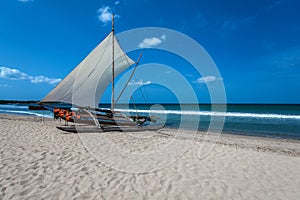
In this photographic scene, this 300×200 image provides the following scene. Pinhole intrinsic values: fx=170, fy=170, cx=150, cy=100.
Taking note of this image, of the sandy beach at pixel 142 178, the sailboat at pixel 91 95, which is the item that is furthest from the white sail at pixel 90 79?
the sandy beach at pixel 142 178

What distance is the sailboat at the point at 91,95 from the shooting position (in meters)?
8.37

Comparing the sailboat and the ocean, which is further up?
the sailboat

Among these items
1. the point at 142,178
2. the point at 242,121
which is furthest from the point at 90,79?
the point at 242,121

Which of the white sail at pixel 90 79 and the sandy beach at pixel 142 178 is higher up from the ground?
the white sail at pixel 90 79

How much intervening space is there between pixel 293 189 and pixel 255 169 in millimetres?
928

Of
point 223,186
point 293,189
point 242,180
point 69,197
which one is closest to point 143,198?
point 69,197

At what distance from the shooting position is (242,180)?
3.35 metres

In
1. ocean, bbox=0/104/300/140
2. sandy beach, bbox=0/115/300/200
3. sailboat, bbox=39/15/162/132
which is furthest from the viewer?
ocean, bbox=0/104/300/140

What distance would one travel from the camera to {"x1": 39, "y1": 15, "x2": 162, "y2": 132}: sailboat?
27.5 feet

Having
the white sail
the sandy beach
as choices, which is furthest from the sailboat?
the sandy beach

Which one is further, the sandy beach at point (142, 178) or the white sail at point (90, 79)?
the white sail at point (90, 79)

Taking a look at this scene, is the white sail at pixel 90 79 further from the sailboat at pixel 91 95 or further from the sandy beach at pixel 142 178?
the sandy beach at pixel 142 178

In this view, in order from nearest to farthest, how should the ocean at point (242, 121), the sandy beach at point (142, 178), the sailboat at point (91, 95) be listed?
the sandy beach at point (142, 178) < the sailboat at point (91, 95) < the ocean at point (242, 121)

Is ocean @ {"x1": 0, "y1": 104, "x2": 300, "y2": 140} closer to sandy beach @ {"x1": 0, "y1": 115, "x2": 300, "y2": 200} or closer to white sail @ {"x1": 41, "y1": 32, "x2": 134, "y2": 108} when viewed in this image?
white sail @ {"x1": 41, "y1": 32, "x2": 134, "y2": 108}
